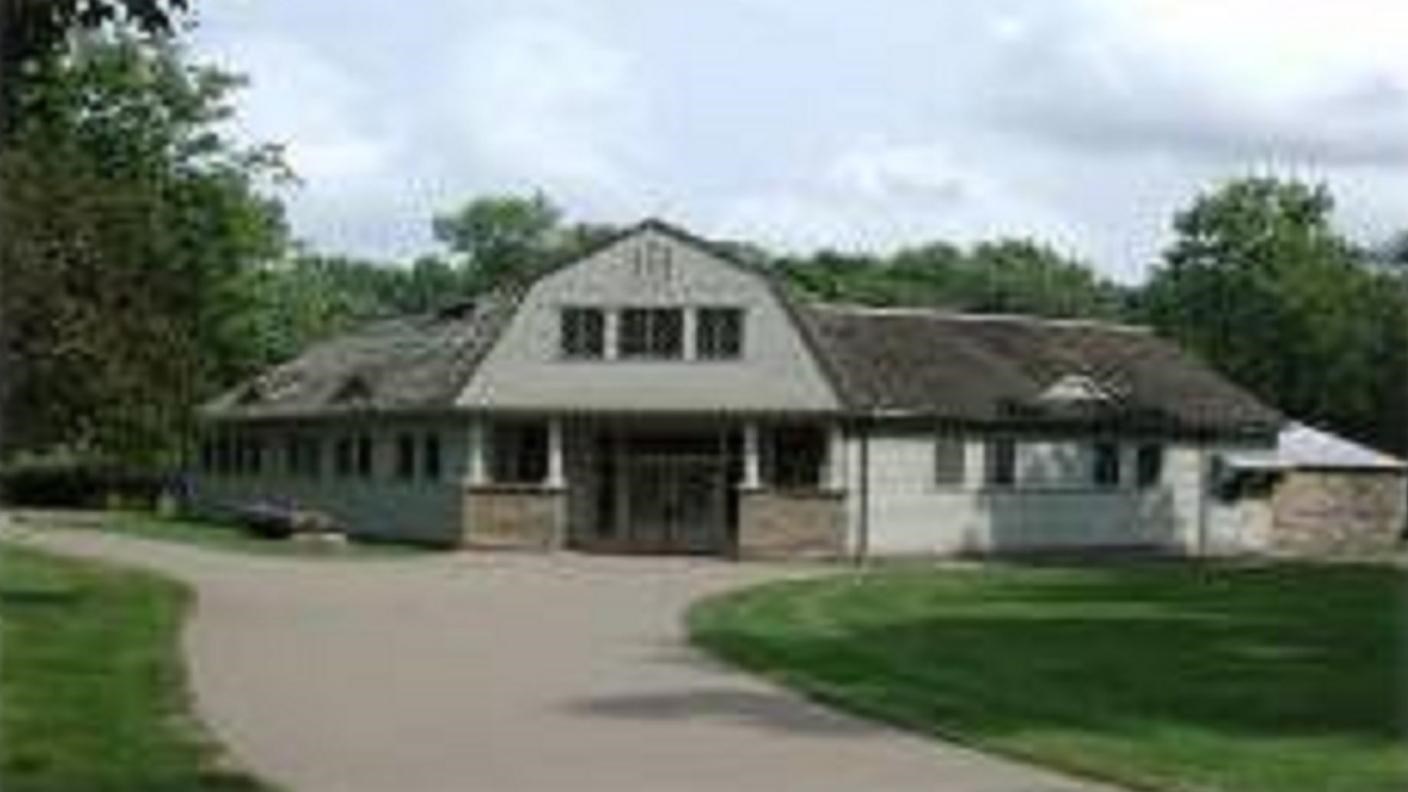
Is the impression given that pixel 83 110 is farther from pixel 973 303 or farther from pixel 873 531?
pixel 973 303

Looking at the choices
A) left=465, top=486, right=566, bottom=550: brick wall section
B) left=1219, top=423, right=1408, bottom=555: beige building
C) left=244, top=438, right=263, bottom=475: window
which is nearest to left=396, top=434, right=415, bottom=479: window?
left=465, top=486, right=566, bottom=550: brick wall section

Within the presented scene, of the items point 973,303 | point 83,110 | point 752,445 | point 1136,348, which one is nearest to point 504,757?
point 752,445

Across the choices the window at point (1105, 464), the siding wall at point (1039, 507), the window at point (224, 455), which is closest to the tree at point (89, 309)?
the siding wall at point (1039, 507)

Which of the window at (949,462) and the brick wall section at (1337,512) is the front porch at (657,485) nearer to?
the window at (949,462)

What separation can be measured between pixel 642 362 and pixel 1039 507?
8.27 metres

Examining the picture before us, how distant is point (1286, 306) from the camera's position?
9619 cm

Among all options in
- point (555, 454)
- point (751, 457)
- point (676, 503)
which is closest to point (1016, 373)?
point (751, 457)

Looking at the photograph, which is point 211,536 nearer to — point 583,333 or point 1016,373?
point 583,333

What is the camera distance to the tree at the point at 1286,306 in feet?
295

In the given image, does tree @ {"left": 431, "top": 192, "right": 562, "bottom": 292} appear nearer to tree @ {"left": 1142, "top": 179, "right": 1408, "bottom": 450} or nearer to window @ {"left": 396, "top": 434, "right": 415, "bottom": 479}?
tree @ {"left": 1142, "top": 179, "right": 1408, "bottom": 450}

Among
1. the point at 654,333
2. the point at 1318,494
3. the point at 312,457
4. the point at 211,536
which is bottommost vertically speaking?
the point at 211,536

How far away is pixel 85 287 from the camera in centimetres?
3594

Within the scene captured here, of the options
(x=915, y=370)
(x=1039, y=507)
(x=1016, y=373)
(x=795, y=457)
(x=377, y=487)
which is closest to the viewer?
(x=795, y=457)

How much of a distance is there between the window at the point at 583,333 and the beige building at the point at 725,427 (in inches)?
1.4
